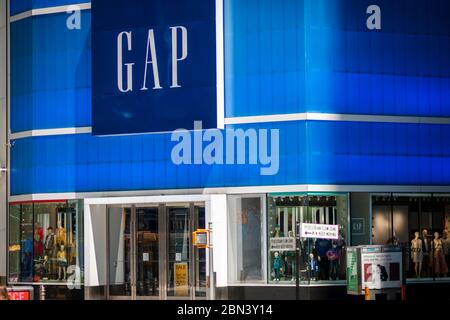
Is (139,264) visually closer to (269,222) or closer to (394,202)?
(269,222)

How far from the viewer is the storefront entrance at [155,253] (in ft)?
131

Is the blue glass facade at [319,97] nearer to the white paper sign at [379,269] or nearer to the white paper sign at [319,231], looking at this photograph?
the white paper sign at [319,231]

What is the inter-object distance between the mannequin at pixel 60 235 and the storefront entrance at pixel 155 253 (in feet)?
6.59

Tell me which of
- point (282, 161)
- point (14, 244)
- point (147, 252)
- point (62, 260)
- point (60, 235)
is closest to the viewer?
point (282, 161)

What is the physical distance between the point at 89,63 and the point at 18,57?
153 inches

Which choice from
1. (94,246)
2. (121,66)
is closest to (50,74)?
(121,66)

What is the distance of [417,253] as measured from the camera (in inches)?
1570

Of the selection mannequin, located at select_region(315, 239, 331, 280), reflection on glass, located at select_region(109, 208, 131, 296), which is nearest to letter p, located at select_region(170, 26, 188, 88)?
reflection on glass, located at select_region(109, 208, 131, 296)

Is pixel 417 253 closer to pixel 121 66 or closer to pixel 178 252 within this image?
pixel 178 252

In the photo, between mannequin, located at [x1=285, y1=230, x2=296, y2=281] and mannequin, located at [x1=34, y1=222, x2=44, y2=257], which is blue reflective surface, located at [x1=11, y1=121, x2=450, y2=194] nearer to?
mannequin, located at [x1=34, y1=222, x2=44, y2=257]

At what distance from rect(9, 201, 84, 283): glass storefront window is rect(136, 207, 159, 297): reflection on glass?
2385 millimetres

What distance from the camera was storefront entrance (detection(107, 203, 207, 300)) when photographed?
3991 centimetres

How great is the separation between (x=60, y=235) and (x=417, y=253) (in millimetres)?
13753

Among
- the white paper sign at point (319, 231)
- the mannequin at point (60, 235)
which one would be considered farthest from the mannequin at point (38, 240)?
the white paper sign at point (319, 231)
